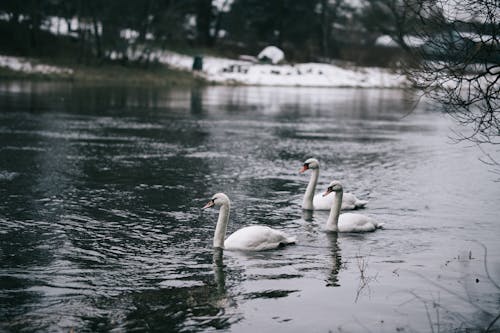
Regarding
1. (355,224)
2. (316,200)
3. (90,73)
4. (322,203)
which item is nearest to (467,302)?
(355,224)

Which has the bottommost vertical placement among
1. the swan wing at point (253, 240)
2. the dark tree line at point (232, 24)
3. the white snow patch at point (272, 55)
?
the swan wing at point (253, 240)

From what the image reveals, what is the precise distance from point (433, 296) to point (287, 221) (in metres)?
4.58

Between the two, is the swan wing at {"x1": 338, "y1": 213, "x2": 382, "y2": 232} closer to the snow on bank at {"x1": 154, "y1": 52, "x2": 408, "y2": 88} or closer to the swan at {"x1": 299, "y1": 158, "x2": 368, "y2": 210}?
the swan at {"x1": 299, "y1": 158, "x2": 368, "y2": 210}

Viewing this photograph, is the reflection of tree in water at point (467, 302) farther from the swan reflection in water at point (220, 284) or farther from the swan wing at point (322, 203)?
the swan wing at point (322, 203)

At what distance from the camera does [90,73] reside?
164 feet

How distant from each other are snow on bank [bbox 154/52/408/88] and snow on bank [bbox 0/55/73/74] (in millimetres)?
10456

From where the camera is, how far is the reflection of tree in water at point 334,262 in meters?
9.44

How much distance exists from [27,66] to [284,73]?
25.5 meters

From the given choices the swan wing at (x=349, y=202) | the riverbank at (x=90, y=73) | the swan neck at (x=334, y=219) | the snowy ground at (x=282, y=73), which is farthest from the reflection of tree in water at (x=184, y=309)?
the snowy ground at (x=282, y=73)

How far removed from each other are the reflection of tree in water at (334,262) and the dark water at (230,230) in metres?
0.03

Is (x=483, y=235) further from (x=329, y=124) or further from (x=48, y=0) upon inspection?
(x=48, y=0)

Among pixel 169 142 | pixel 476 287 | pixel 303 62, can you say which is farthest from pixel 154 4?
pixel 476 287

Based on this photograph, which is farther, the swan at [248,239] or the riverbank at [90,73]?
the riverbank at [90,73]

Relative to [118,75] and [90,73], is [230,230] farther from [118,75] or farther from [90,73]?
[118,75]
